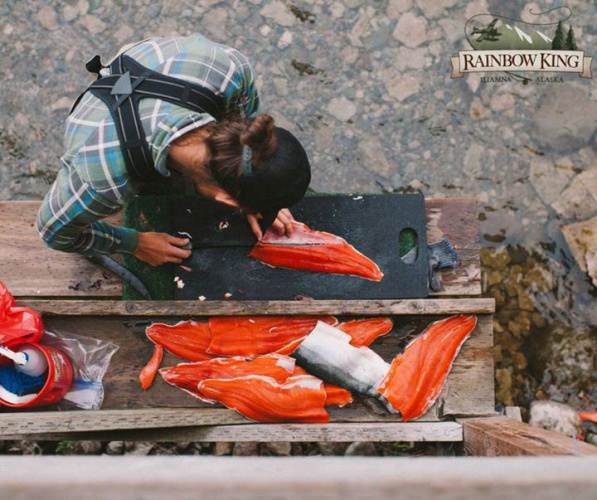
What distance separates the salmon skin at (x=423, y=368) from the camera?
3.07m

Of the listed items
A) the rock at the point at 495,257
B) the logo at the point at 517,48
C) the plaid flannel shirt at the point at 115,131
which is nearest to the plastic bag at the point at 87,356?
the plaid flannel shirt at the point at 115,131

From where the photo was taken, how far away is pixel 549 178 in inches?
166

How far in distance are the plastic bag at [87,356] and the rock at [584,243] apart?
9.17 ft

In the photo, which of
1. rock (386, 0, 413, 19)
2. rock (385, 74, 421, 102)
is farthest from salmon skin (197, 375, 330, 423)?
rock (386, 0, 413, 19)

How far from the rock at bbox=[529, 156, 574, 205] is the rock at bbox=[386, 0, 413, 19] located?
4.12 ft

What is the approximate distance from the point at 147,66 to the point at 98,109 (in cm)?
24

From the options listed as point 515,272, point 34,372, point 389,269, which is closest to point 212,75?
point 389,269

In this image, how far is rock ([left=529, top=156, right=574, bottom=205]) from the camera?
422 centimetres

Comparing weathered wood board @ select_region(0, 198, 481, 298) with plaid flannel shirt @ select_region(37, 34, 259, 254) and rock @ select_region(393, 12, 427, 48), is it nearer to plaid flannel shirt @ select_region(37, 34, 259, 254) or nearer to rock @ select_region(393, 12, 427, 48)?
plaid flannel shirt @ select_region(37, 34, 259, 254)

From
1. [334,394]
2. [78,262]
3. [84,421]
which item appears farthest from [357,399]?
[78,262]

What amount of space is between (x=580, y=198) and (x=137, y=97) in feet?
9.79

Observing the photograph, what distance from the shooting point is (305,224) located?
10.9 ft

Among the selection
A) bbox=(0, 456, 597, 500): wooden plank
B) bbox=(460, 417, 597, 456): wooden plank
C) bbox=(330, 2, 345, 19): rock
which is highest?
bbox=(330, 2, 345, 19): rock

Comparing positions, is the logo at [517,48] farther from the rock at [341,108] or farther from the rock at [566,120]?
the rock at [341,108]
